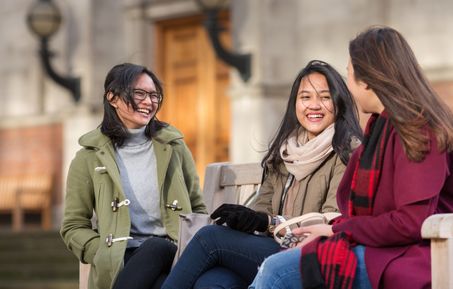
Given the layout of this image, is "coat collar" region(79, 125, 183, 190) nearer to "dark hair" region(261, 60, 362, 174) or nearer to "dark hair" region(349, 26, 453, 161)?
"dark hair" region(261, 60, 362, 174)

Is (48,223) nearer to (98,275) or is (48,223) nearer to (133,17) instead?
(133,17)

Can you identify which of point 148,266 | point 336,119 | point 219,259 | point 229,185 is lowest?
point 148,266

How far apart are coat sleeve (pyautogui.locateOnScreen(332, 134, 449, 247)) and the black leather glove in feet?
2.38

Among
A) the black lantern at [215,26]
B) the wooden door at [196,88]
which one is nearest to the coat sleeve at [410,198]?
the black lantern at [215,26]

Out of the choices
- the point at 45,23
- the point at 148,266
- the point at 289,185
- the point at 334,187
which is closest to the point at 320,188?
the point at 334,187

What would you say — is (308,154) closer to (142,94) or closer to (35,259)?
(142,94)

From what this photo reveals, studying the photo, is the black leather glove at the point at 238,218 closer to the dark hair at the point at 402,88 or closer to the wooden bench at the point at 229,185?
the dark hair at the point at 402,88

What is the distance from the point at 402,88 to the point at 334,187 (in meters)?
0.94

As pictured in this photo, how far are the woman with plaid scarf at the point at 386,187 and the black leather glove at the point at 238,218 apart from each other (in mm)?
466

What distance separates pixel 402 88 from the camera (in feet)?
13.1

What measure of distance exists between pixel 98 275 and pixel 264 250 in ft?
3.05

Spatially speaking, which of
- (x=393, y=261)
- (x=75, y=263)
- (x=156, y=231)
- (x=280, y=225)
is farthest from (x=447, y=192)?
(x=75, y=263)

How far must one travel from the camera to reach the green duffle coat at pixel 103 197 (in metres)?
5.27

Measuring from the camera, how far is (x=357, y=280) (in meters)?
3.96
